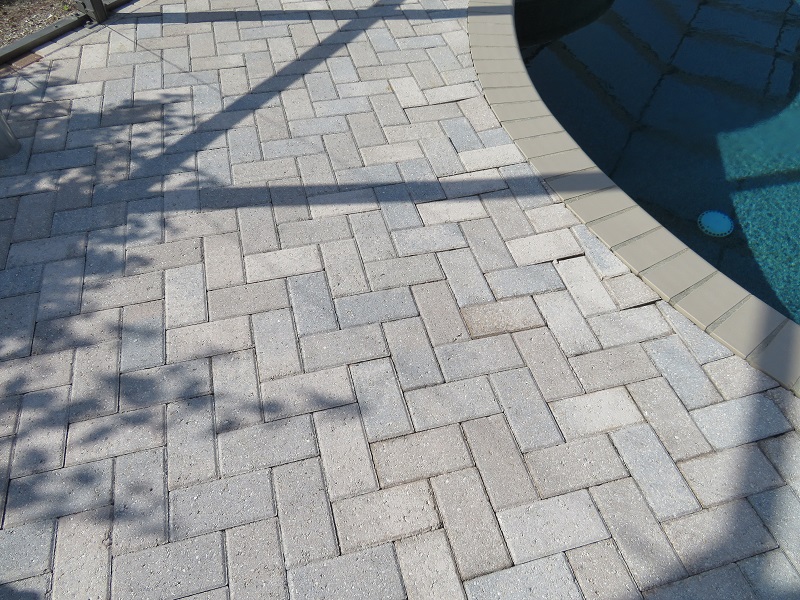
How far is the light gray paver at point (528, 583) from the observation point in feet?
8.19

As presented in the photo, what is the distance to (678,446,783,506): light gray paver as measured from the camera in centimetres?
280

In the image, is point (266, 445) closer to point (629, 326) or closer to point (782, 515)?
point (629, 326)

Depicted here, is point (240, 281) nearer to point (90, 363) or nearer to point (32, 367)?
point (90, 363)

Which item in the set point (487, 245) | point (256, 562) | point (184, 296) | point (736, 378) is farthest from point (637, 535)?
point (184, 296)

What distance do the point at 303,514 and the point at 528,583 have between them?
39.5 inches

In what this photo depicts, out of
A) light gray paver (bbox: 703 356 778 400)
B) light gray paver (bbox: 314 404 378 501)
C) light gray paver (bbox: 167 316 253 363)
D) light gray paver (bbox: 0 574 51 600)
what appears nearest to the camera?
light gray paver (bbox: 0 574 51 600)

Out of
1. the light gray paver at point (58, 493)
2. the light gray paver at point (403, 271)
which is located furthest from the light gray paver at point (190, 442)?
the light gray paver at point (403, 271)

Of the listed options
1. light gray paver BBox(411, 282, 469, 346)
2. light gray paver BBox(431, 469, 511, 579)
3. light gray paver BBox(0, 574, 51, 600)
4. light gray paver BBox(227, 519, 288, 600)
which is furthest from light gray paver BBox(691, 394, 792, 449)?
light gray paver BBox(0, 574, 51, 600)

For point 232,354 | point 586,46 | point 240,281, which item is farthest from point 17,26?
point 586,46

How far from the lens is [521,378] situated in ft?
10.5

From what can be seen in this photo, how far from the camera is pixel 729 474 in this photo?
2.86 m

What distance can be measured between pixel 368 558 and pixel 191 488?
87cm

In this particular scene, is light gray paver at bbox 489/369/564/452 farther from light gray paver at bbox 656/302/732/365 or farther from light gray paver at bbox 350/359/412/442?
light gray paver at bbox 656/302/732/365

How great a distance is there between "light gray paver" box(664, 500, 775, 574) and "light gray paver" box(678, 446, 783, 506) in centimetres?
6
